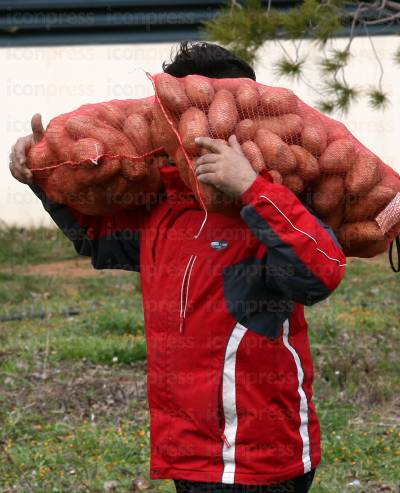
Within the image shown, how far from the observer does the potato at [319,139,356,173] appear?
8.02ft

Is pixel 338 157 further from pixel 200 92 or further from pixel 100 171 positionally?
pixel 100 171

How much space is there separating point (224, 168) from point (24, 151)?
0.76 meters

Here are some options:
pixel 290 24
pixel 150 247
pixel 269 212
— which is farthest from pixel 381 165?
pixel 290 24

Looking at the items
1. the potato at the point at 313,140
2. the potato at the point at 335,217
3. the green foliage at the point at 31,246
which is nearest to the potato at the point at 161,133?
the potato at the point at 313,140

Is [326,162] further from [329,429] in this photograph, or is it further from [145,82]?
[145,82]

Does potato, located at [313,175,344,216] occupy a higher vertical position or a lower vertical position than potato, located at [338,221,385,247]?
higher

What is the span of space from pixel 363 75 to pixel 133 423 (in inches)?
308

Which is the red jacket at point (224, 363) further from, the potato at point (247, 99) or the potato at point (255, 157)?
the potato at point (247, 99)

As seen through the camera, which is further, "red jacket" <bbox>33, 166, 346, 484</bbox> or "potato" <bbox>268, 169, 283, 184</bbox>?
"red jacket" <bbox>33, 166, 346, 484</bbox>

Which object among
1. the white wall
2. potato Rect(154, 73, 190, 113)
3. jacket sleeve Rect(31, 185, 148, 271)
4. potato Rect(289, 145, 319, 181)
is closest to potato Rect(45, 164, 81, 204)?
jacket sleeve Rect(31, 185, 148, 271)

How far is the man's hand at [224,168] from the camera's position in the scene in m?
2.26

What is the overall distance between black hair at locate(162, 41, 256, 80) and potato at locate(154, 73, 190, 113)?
255mm

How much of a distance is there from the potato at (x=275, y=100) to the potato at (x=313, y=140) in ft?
0.24

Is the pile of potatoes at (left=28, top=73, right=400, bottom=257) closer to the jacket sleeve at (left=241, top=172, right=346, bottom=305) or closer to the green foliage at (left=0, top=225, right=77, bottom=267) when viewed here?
the jacket sleeve at (left=241, top=172, right=346, bottom=305)
